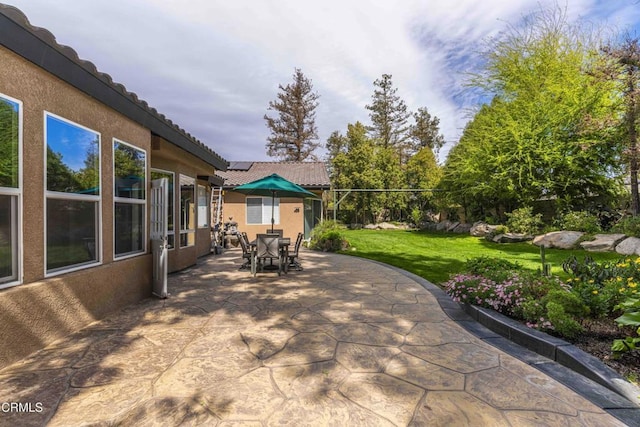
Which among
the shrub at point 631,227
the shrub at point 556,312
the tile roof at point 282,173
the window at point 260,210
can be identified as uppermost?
the tile roof at point 282,173

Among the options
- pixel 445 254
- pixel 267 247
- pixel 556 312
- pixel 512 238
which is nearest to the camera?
pixel 556 312

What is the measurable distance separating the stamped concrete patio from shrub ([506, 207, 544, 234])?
11.6 metres

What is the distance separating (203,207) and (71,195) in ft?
21.8

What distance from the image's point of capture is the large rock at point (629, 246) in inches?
349

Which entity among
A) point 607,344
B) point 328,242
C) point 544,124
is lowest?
point 607,344

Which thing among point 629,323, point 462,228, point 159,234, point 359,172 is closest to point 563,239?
point 462,228

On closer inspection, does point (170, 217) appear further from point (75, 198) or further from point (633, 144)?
point (633, 144)

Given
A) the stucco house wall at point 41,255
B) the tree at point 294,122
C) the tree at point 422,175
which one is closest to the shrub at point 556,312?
the stucco house wall at point 41,255

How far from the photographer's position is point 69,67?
363cm

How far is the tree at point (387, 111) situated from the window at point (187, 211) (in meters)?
27.6

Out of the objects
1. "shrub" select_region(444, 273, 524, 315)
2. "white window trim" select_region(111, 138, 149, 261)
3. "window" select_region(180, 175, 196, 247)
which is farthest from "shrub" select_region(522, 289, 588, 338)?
"window" select_region(180, 175, 196, 247)

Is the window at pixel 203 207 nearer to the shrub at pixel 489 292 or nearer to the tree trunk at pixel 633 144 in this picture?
the shrub at pixel 489 292

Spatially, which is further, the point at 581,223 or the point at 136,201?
the point at 581,223

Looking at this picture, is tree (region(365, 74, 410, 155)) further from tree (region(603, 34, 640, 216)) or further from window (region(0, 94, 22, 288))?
window (region(0, 94, 22, 288))
